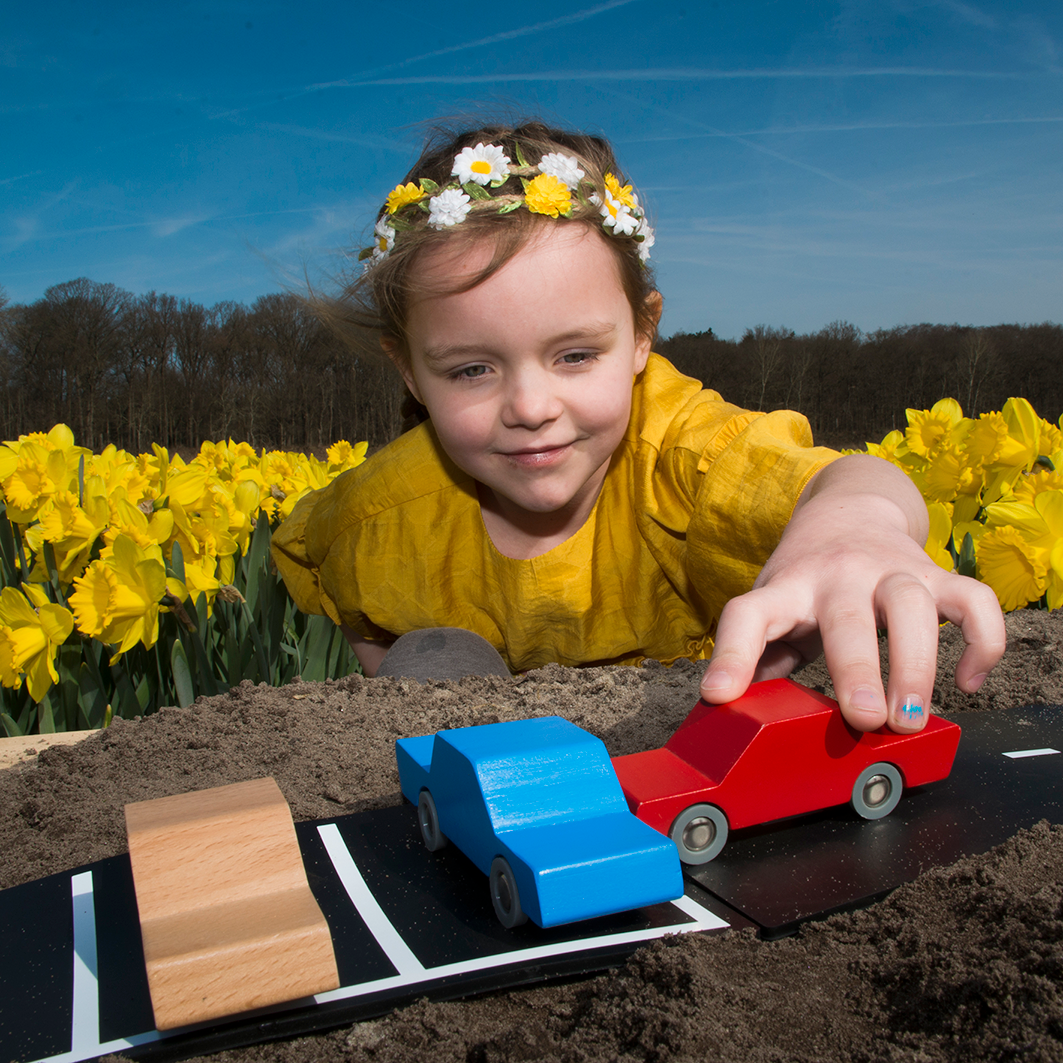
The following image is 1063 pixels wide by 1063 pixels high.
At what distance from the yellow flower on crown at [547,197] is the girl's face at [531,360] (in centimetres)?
3

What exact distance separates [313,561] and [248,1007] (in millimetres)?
1826

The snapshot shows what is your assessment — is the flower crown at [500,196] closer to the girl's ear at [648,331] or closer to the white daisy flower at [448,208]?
the white daisy flower at [448,208]

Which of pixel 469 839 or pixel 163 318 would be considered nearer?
pixel 469 839

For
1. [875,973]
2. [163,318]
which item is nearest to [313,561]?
[875,973]

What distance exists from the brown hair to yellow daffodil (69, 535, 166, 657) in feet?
2.46

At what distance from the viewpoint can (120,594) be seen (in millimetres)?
1706

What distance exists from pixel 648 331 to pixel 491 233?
577mm

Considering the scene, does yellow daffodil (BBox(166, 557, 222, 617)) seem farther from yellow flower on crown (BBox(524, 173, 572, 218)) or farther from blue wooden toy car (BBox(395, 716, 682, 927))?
blue wooden toy car (BBox(395, 716, 682, 927))

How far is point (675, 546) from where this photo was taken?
6.57 ft

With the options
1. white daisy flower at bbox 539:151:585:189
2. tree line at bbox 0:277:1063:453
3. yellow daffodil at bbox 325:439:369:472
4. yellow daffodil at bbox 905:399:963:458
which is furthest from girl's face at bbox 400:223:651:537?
tree line at bbox 0:277:1063:453

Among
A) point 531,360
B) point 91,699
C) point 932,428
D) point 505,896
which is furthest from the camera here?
point 932,428

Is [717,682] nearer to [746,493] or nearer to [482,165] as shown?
[746,493]

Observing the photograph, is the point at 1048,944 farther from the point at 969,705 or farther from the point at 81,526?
the point at 81,526

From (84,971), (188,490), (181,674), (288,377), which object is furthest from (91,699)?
(288,377)
